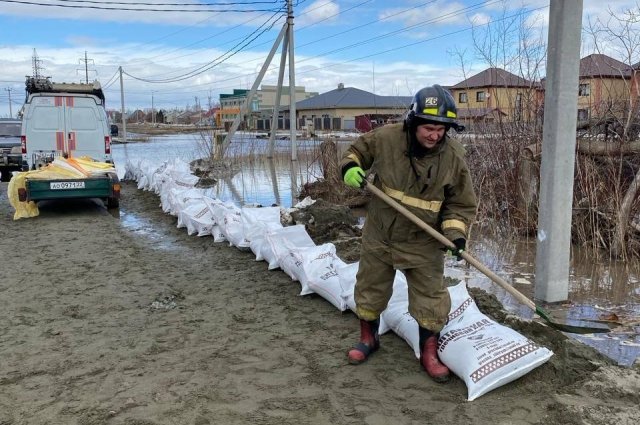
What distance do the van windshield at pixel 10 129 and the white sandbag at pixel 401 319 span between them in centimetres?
1367

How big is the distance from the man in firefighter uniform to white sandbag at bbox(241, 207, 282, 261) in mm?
2481

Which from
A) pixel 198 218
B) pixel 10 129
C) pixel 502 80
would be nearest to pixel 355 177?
pixel 198 218

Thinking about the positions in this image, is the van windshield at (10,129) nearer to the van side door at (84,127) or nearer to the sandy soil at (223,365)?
the van side door at (84,127)

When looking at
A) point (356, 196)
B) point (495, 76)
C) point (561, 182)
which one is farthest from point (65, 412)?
point (356, 196)

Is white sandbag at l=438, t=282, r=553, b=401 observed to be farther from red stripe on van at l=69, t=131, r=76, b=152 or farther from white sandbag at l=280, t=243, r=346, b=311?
red stripe on van at l=69, t=131, r=76, b=152

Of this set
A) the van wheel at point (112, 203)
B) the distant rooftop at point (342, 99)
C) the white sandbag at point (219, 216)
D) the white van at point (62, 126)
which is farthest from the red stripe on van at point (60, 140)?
the distant rooftop at point (342, 99)

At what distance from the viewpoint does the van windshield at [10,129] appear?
46.3ft

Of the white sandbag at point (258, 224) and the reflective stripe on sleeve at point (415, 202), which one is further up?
the reflective stripe on sleeve at point (415, 202)

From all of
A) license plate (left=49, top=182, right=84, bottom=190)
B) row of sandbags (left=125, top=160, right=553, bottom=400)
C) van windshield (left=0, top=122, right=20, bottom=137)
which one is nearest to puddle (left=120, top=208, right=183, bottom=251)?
row of sandbags (left=125, top=160, right=553, bottom=400)

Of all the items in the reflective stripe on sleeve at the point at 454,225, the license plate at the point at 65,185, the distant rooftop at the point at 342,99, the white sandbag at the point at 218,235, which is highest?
the distant rooftop at the point at 342,99

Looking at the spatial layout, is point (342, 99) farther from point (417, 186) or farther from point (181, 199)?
point (417, 186)

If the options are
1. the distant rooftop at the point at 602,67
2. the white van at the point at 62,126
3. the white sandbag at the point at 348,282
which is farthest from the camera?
the white van at the point at 62,126

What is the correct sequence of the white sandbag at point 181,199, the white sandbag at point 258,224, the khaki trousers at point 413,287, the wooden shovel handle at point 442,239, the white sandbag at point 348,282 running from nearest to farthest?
the wooden shovel handle at point 442,239 < the khaki trousers at point 413,287 < the white sandbag at point 348,282 < the white sandbag at point 258,224 < the white sandbag at point 181,199

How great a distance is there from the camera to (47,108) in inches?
374
